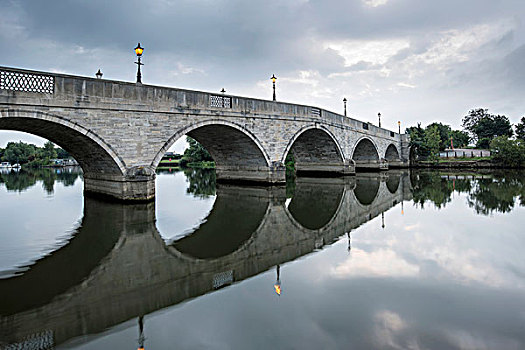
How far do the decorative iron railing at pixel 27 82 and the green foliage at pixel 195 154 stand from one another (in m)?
42.3

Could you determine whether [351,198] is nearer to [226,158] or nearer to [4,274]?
[226,158]

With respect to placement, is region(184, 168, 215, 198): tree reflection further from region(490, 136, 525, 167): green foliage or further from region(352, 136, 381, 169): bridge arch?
region(490, 136, 525, 167): green foliage

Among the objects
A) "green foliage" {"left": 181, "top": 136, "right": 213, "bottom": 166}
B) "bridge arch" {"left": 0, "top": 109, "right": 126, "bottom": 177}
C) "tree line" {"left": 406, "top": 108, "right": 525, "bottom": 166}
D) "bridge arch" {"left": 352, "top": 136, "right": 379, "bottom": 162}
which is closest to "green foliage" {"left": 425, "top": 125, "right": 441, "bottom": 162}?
"tree line" {"left": 406, "top": 108, "right": 525, "bottom": 166}

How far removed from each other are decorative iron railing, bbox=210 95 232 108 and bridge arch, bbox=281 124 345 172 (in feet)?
24.8

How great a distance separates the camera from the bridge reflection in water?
404 centimetres

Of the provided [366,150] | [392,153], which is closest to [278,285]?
[366,150]

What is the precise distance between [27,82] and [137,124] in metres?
3.44

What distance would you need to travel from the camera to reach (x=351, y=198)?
14.3m

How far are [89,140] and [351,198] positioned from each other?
1051 cm

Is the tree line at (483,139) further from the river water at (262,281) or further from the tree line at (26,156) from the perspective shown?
the tree line at (26,156)

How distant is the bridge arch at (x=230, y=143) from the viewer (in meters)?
15.7

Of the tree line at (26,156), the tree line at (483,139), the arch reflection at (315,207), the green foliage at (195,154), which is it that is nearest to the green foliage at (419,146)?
the tree line at (483,139)

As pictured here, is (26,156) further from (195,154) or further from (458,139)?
(458,139)

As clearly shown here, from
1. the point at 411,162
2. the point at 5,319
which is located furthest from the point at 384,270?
the point at 411,162
